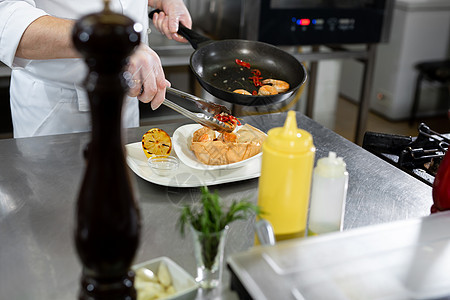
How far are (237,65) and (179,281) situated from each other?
88cm

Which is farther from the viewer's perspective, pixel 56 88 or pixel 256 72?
pixel 56 88

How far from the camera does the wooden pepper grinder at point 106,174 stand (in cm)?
58

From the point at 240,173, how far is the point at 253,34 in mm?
1419

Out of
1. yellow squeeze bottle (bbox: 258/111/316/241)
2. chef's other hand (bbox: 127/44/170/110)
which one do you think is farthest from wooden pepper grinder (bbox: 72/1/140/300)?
chef's other hand (bbox: 127/44/170/110)

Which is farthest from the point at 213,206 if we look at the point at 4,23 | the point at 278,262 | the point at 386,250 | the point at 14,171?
the point at 4,23

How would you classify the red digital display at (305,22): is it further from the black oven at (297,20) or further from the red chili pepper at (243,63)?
the red chili pepper at (243,63)

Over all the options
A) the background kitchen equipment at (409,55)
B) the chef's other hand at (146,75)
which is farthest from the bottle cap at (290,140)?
the background kitchen equipment at (409,55)

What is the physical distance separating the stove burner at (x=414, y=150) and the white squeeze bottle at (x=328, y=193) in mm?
501

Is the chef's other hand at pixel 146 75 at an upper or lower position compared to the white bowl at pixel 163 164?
upper

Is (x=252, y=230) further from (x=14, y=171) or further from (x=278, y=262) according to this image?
(x=14, y=171)

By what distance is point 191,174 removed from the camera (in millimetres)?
1188

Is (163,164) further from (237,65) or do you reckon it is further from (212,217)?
(237,65)

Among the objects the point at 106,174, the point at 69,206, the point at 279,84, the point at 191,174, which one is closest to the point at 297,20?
the point at 279,84

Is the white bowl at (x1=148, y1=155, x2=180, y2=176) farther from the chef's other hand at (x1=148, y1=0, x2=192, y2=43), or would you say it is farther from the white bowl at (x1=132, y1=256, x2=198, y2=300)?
the chef's other hand at (x1=148, y1=0, x2=192, y2=43)
